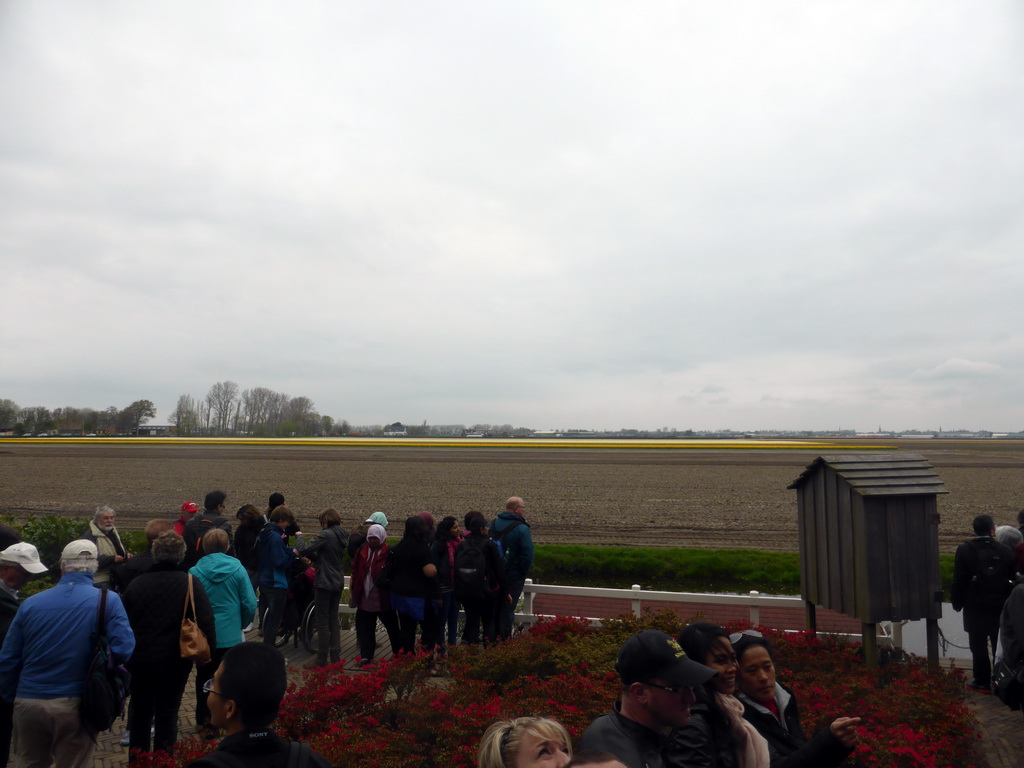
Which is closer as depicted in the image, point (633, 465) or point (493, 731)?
point (493, 731)

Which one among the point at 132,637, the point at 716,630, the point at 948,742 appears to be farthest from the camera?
the point at 948,742

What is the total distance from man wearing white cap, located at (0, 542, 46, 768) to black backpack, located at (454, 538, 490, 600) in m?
4.12

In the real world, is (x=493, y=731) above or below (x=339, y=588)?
above

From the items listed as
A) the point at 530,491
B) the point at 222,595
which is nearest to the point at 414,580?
the point at 222,595

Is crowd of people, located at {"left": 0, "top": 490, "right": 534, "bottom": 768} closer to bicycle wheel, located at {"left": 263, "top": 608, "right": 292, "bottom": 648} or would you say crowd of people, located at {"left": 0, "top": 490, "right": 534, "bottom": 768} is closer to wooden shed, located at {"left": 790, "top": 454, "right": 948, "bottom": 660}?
bicycle wheel, located at {"left": 263, "top": 608, "right": 292, "bottom": 648}

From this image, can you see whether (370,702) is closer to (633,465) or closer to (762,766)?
(762,766)

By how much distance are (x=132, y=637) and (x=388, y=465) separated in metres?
45.8

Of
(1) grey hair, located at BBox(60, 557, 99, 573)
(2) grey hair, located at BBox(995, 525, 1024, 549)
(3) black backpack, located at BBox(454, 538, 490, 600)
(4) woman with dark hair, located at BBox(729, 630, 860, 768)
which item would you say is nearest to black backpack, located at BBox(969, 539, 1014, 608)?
(2) grey hair, located at BBox(995, 525, 1024, 549)

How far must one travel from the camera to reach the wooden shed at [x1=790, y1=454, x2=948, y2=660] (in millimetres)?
6652

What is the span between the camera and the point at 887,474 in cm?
700

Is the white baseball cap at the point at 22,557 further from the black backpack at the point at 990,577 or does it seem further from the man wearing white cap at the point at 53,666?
the black backpack at the point at 990,577

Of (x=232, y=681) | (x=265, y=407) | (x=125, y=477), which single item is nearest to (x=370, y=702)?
(x=232, y=681)

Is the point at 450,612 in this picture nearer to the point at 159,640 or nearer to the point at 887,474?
the point at 159,640

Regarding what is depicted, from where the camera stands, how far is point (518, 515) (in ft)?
27.7
